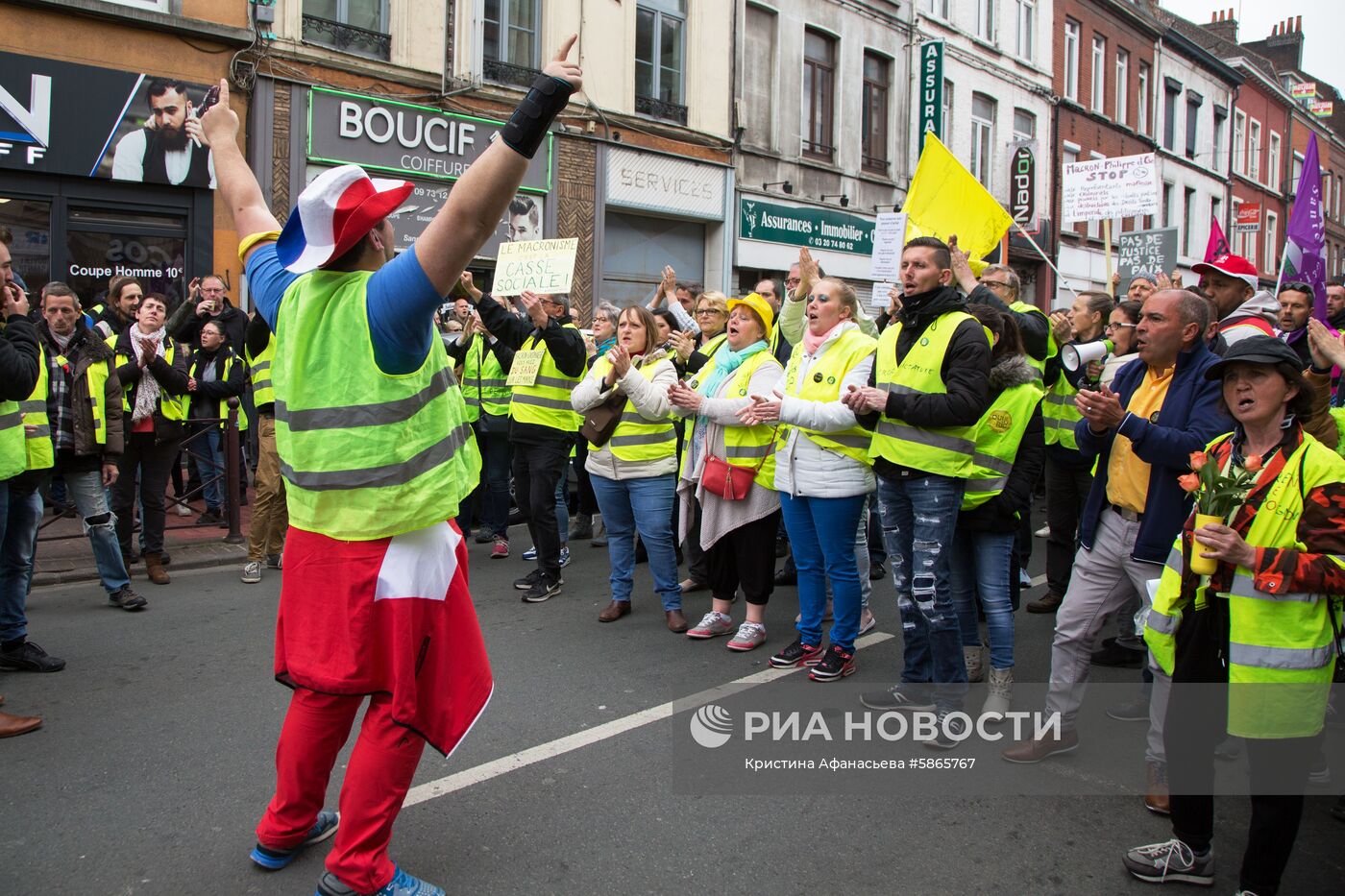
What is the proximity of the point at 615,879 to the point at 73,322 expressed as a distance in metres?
5.28

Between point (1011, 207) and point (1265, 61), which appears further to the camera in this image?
point (1265, 61)

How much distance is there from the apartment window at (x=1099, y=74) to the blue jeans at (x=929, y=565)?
27.9 meters

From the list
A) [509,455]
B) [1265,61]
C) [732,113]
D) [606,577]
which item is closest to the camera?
[606,577]

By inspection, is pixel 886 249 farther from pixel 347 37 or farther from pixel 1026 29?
pixel 1026 29

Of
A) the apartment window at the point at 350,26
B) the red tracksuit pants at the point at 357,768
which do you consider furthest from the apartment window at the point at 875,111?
the red tracksuit pants at the point at 357,768

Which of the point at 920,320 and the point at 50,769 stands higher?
the point at 920,320

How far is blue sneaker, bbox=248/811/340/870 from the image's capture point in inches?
126

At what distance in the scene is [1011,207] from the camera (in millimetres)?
24984

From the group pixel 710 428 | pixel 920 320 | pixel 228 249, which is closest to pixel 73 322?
pixel 710 428

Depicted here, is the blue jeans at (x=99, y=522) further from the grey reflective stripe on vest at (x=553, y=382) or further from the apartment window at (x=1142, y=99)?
the apartment window at (x=1142, y=99)

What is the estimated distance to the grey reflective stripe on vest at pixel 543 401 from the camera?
688cm

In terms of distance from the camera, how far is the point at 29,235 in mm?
10961

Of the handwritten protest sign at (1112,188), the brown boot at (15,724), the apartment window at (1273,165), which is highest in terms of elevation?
the apartment window at (1273,165)

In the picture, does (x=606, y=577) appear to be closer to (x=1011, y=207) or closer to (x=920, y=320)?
(x=920, y=320)
